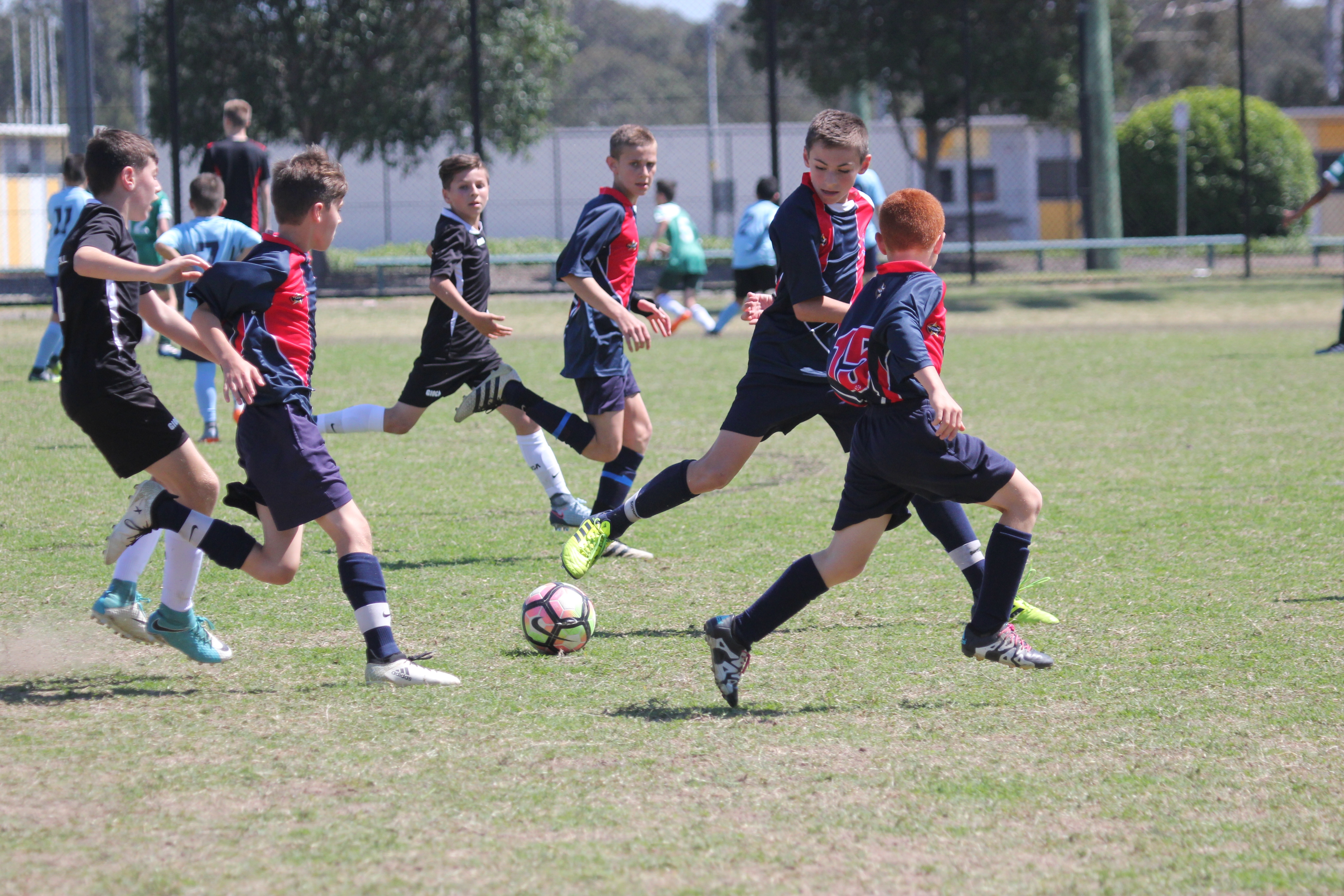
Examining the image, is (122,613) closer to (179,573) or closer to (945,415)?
(179,573)

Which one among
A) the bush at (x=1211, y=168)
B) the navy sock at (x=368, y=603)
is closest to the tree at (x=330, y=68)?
the bush at (x=1211, y=168)

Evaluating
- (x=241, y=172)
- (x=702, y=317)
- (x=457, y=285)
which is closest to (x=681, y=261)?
(x=702, y=317)

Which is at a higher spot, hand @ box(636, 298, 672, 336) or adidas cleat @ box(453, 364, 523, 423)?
hand @ box(636, 298, 672, 336)

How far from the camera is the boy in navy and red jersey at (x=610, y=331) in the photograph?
19.7ft

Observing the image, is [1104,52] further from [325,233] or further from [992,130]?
[325,233]

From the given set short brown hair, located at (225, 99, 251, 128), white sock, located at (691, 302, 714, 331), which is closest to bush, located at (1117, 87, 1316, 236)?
white sock, located at (691, 302, 714, 331)

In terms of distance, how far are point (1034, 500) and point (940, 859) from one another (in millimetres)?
1417

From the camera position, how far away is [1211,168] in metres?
27.5

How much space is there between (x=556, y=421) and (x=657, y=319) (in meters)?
0.70

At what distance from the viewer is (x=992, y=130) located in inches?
1280

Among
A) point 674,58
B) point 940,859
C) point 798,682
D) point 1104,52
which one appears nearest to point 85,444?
point 798,682

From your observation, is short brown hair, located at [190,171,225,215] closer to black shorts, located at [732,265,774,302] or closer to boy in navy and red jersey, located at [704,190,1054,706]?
boy in navy and red jersey, located at [704,190,1054,706]

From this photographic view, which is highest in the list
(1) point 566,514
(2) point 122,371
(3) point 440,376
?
(2) point 122,371

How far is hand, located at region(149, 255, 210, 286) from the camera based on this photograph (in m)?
4.10
